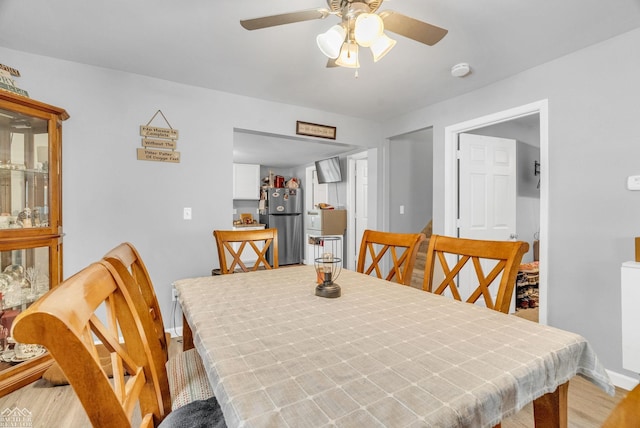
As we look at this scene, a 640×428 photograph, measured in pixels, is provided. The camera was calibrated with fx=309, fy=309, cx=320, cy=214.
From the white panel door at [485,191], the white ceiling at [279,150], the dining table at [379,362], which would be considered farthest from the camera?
the white ceiling at [279,150]

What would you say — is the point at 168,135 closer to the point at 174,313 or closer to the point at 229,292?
the point at 174,313

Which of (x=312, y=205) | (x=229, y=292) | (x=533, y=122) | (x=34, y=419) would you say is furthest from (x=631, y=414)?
(x=312, y=205)

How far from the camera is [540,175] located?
249cm

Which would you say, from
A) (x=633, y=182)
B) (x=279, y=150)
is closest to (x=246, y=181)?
(x=279, y=150)

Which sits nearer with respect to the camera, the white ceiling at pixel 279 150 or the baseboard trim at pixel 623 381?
the baseboard trim at pixel 623 381

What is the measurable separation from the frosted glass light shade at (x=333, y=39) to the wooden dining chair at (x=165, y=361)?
1.19 meters

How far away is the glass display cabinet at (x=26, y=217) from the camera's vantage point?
1.93 m

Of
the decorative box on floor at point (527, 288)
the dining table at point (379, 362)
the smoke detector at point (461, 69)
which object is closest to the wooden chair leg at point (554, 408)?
the dining table at point (379, 362)

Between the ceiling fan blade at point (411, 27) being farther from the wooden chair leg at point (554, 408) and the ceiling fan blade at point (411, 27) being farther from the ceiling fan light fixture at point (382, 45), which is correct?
the wooden chair leg at point (554, 408)

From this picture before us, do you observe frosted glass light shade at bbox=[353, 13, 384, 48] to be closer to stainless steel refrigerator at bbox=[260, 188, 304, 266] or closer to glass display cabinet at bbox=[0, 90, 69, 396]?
glass display cabinet at bbox=[0, 90, 69, 396]

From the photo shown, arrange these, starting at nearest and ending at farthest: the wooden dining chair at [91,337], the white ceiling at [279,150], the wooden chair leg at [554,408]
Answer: the wooden dining chair at [91,337] → the wooden chair leg at [554,408] → the white ceiling at [279,150]

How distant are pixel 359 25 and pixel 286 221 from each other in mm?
5237

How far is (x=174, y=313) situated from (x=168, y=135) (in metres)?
1.60

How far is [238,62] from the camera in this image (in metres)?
2.39
